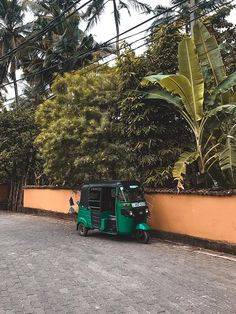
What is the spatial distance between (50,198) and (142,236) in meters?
9.46

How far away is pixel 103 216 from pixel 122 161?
2.41 metres

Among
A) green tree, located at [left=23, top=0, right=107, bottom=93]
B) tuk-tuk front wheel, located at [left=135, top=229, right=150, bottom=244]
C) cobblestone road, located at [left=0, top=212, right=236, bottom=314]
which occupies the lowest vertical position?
cobblestone road, located at [left=0, top=212, right=236, bottom=314]

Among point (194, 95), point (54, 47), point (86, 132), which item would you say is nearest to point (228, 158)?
point (194, 95)

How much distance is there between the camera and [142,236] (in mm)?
10547

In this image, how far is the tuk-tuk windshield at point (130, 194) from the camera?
→ 10.5 metres

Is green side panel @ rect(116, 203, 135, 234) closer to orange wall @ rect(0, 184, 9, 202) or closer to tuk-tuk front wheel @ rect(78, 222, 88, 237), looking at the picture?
tuk-tuk front wheel @ rect(78, 222, 88, 237)

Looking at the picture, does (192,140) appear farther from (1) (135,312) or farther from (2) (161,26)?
(1) (135,312)

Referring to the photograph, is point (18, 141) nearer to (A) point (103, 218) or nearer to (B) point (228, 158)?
(A) point (103, 218)

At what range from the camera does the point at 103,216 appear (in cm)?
1115

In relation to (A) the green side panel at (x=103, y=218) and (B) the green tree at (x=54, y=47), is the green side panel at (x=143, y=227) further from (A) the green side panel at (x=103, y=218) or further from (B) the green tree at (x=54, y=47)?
(B) the green tree at (x=54, y=47)

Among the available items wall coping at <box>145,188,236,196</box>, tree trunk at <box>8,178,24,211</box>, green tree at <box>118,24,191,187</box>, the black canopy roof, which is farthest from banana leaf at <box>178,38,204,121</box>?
tree trunk at <box>8,178,24,211</box>

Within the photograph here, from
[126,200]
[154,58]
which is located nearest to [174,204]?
[126,200]

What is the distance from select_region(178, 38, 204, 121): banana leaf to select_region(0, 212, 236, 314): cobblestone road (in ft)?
12.5

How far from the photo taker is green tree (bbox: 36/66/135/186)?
12.8 meters
